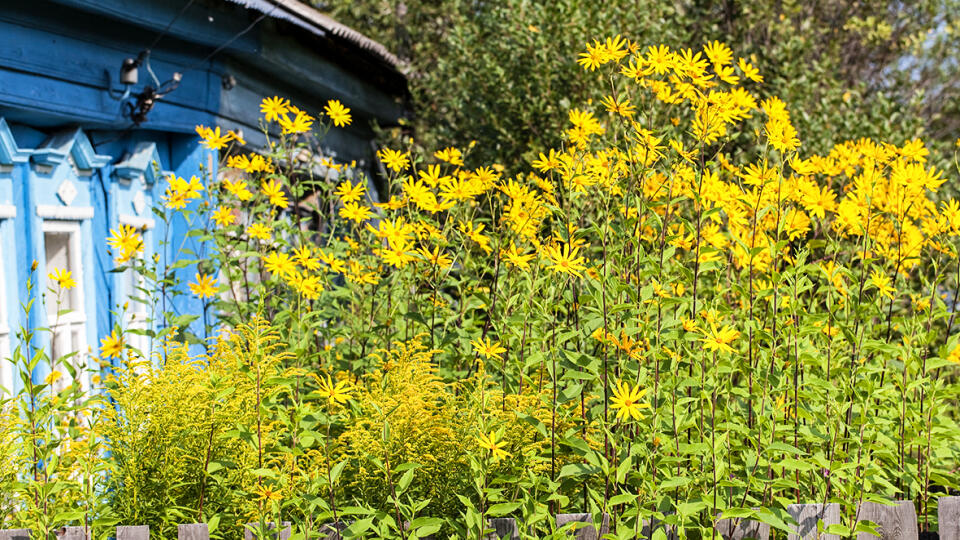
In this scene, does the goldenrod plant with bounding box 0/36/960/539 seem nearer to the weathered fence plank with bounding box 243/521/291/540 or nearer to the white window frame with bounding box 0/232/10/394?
the weathered fence plank with bounding box 243/521/291/540

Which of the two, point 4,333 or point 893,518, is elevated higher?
point 4,333

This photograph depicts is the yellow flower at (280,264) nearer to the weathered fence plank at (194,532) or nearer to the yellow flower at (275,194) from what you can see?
the yellow flower at (275,194)

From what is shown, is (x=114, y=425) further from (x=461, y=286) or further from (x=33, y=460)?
(x=461, y=286)

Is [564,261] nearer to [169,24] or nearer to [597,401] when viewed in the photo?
[597,401]

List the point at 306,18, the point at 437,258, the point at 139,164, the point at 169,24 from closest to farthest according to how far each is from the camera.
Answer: the point at 437,258 → the point at 169,24 → the point at 139,164 → the point at 306,18

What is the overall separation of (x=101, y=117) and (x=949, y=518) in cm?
370

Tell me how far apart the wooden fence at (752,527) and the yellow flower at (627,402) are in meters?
0.28

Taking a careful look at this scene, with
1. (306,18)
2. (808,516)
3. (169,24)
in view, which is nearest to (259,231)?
(808,516)

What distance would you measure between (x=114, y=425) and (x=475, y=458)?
92 cm

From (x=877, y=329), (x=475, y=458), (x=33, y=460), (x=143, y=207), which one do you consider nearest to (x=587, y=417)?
(x=475, y=458)

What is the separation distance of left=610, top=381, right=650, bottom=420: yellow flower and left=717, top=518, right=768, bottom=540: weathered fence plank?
422 millimetres

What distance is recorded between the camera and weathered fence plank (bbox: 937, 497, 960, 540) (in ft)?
7.77

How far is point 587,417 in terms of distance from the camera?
91.1 inches

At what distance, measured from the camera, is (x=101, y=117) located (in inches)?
166
